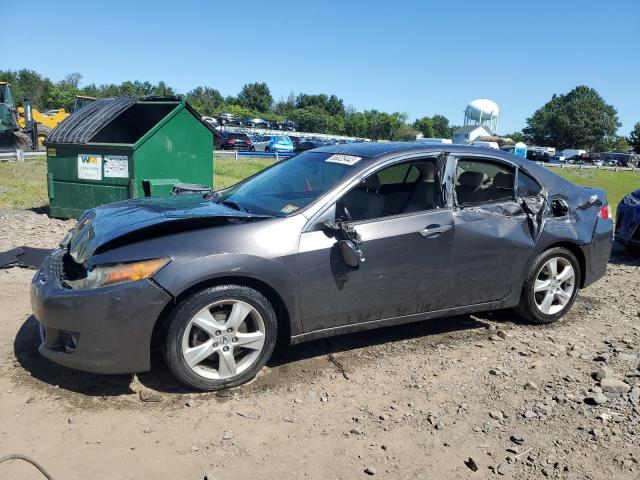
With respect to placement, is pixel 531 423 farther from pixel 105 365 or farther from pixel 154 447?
pixel 105 365

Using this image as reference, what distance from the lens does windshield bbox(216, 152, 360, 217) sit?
4.01 m

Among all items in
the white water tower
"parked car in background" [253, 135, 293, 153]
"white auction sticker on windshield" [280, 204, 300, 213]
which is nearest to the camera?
"white auction sticker on windshield" [280, 204, 300, 213]

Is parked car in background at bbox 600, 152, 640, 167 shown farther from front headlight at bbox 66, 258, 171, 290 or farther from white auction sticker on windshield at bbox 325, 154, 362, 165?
front headlight at bbox 66, 258, 171, 290

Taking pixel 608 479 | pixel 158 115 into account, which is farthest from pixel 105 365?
pixel 158 115

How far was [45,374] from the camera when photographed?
3.67 m

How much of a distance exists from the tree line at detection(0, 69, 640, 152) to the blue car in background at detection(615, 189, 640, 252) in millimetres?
77412

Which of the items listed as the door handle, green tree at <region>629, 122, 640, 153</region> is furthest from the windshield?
green tree at <region>629, 122, 640, 153</region>

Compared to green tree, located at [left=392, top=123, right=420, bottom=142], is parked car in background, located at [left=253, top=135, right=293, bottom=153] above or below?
below

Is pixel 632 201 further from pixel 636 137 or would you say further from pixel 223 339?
pixel 636 137

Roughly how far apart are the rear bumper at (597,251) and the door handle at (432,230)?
5.35 feet

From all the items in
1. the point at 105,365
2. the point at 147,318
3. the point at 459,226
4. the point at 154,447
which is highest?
the point at 459,226

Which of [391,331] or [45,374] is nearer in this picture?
[45,374]

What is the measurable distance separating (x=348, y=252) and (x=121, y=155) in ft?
18.2

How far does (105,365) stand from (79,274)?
64cm
